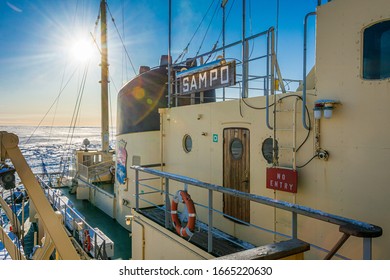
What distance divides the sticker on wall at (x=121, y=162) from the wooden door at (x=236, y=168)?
4.48 meters

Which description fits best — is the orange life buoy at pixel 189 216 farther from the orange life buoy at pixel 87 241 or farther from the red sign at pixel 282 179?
the orange life buoy at pixel 87 241

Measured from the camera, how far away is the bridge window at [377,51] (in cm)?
357

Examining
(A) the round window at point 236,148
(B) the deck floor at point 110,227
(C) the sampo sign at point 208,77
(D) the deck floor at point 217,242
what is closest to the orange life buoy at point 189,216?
(D) the deck floor at point 217,242

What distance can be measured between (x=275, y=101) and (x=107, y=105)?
15301 millimetres

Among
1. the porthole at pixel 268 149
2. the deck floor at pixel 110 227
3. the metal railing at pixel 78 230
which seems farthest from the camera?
the deck floor at pixel 110 227

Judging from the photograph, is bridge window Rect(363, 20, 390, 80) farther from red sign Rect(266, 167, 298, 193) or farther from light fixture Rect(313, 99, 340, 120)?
red sign Rect(266, 167, 298, 193)

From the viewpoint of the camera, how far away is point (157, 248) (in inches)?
218

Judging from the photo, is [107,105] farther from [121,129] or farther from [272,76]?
[272,76]

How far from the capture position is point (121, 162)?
9.88m

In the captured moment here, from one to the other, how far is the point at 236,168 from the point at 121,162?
17.0 ft

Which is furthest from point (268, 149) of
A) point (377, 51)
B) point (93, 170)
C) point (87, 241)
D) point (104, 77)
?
point (104, 77)

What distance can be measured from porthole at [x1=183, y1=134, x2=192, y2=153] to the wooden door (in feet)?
4.22

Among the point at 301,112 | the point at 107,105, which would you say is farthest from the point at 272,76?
the point at 107,105

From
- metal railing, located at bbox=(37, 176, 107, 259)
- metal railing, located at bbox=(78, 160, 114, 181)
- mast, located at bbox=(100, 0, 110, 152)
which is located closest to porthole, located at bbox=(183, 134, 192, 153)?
metal railing, located at bbox=(37, 176, 107, 259)
